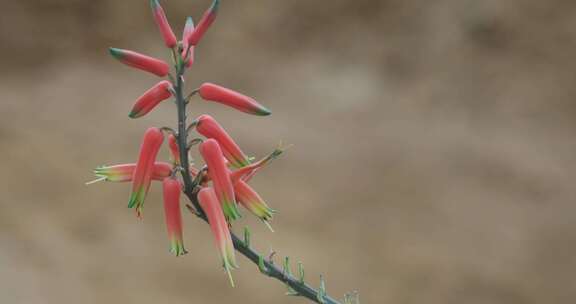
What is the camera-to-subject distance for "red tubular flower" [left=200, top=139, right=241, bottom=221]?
1197 mm

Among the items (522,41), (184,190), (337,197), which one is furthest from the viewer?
(522,41)

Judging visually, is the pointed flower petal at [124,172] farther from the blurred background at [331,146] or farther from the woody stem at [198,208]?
the blurred background at [331,146]

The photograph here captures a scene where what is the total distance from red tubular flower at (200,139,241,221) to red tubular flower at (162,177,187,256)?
0.05 m

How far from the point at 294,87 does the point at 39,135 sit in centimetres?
223

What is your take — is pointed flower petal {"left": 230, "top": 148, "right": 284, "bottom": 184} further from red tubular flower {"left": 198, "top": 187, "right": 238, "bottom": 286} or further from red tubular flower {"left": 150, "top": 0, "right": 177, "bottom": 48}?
red tubular flower {"left": 150, "top": 0, "right": 177, "bottom": 48}

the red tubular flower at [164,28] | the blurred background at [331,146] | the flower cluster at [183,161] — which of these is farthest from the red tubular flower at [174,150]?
the blurred background at [331,146]

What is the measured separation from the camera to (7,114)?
7039mm

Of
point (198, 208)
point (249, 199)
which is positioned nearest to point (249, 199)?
point (249, 199)

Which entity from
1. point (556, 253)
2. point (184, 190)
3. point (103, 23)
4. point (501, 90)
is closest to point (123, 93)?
point (103, 23)

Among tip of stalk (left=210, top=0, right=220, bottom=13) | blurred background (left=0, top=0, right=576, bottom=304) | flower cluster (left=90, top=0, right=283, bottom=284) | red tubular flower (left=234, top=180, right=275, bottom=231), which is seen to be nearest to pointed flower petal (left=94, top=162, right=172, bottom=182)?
flower cluster (left=90, top=0, right=283, bottom=284)

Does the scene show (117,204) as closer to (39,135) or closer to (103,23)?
(39,135)

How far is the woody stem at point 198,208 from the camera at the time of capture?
1.13m

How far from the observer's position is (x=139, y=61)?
118 cm

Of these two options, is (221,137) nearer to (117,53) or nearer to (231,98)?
(231,98)
